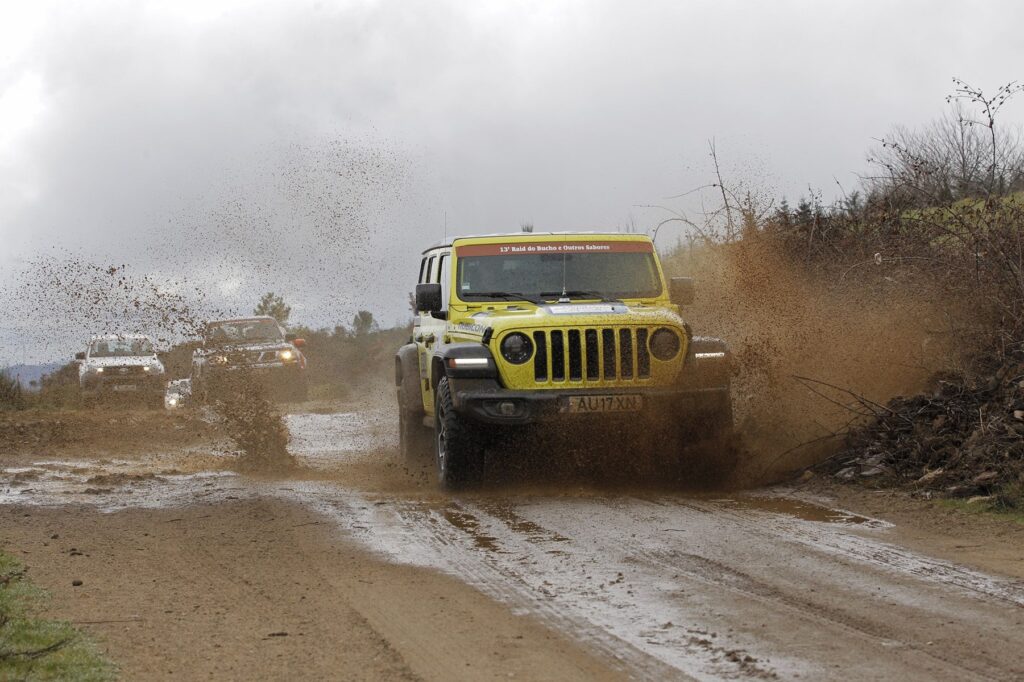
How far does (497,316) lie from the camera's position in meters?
10.2

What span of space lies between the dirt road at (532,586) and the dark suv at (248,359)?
4939 millimetres

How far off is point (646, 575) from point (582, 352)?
3371 millimetres

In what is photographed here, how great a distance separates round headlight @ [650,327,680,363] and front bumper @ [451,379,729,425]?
27 cm

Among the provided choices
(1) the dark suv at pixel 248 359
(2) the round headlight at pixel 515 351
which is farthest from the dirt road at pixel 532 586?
(1) the dark suv at pixel 248 359

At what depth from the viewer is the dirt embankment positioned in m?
5.06

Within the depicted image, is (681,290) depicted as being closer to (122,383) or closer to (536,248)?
(536,248)

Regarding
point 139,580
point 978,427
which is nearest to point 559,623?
point 139,580

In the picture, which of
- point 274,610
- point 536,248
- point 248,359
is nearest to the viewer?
point 274,610

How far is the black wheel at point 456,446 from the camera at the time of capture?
32.2 ft

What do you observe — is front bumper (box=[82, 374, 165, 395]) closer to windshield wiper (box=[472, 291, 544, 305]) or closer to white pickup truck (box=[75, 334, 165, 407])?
white pickup truck (box=[75, 334, 165, 407])

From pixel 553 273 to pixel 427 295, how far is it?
3.61 feet

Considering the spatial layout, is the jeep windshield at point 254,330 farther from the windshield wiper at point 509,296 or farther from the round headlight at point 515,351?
the round headlight at point 515,351

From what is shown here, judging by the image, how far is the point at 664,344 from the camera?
9836 mm

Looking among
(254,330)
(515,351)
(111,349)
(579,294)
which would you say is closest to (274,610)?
(515,351)
